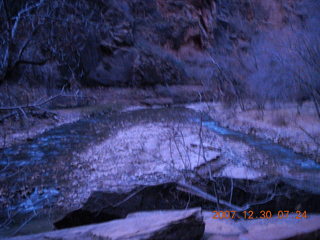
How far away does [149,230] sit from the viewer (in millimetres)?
2080

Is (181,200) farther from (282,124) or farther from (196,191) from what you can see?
(282,124)

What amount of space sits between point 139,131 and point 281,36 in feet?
26.7

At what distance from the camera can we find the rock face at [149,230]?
2.06m

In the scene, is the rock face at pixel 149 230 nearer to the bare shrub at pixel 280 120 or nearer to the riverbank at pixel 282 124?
the riverbank at pixel 282 124

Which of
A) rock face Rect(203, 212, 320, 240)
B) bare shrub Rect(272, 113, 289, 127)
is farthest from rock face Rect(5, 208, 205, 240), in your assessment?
bare shrub Rect(272, 113, 289, 127)

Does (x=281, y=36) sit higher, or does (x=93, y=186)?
(x=281, y=36)

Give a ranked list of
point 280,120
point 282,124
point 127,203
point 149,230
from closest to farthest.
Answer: point 149,230 → point 127,203 → point 282,124 → point 280,120

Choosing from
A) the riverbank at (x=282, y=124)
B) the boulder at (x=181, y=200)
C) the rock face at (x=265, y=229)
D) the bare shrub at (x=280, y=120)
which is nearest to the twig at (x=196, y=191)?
the boulder at (x=181, y=200)

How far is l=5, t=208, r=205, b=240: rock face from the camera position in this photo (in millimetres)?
2057

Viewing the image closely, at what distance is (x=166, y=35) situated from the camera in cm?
2853

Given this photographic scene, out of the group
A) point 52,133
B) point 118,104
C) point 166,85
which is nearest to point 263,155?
point 52,133

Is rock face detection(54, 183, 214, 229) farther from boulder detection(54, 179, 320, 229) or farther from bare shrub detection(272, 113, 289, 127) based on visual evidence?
bare shrub detection(272, 113, 289, 127)

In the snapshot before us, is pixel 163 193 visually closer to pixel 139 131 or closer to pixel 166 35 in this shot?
pixel 139 131

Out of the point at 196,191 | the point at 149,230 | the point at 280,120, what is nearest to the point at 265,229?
the point at 149,230
